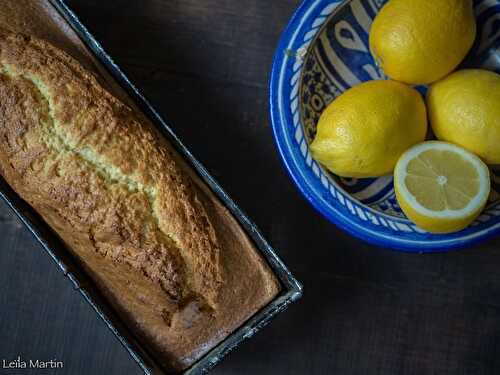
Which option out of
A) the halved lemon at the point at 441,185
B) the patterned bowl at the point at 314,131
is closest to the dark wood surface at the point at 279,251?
the patterned bowl at the point at 314,131

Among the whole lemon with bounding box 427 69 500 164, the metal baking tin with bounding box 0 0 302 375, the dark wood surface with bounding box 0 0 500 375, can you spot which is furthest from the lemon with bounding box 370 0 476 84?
the metal baking tin with bounding box 0 0 302 375

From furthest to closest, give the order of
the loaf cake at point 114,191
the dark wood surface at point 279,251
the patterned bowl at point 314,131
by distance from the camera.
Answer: the dark wood surface at point 279,251
the patterned bowl at point 314,131
the loaf cake at point 114,191

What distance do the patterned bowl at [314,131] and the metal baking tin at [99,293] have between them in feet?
0.55

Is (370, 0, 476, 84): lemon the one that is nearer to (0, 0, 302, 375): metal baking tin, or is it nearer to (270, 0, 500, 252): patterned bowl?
(270, 0, 500, 252): patterned bowl

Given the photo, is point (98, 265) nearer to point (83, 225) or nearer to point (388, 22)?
point (83, 225)

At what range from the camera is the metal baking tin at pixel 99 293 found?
1.06m

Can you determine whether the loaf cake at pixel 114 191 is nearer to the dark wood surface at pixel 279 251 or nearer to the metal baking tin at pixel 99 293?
the metal baking tin at pixel 99 293

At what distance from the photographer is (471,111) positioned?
1.10 m

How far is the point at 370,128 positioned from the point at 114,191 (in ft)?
1.65

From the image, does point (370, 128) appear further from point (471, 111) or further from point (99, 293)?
point (99, 293)

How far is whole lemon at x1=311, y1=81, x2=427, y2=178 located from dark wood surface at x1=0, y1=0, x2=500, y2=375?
0.74 ft

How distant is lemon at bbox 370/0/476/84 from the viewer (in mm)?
1101

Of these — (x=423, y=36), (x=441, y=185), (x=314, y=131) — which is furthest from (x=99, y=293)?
(x=423, y=36)

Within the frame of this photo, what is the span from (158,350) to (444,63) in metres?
0.81
